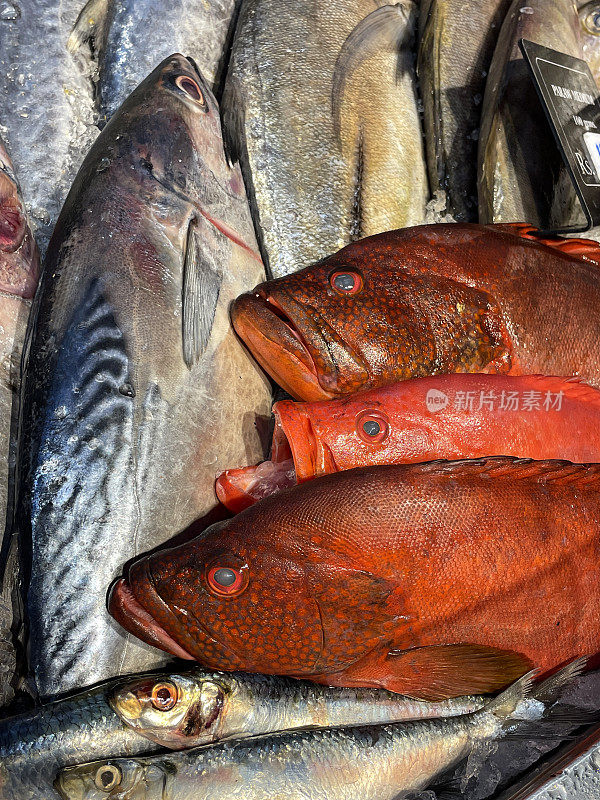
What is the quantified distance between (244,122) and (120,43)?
2.31 feet

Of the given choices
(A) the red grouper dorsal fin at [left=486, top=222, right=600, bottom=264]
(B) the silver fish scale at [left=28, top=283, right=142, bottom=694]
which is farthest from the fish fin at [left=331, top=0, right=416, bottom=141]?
(B) the silver fish scale at [left=28, top=283, right=142, bottom=694]

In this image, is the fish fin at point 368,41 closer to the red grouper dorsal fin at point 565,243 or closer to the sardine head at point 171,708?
the red grouper dorsal fin at point 565,243

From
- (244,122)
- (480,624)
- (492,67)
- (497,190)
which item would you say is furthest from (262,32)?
(480,624)

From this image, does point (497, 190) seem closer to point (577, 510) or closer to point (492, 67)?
point (492, 67)

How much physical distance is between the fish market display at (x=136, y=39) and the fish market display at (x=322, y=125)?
0.66ft

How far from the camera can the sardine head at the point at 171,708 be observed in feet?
5.22

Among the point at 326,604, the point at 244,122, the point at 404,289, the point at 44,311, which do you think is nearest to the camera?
the point at 326,604

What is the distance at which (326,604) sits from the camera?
157 centimetres

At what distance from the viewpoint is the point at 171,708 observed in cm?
160

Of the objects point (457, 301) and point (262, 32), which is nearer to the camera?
point (457, 301)

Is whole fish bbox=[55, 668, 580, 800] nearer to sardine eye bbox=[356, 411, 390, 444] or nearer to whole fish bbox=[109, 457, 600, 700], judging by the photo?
whole fish bbox=[109, 457, 600, 700]

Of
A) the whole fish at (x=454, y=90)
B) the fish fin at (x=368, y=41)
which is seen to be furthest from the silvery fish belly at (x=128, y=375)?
the whole fish at (x=454, y=90)

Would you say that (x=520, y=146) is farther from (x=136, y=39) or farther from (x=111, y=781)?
(x=111, y=781)

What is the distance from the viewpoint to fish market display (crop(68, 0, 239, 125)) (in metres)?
2.83
